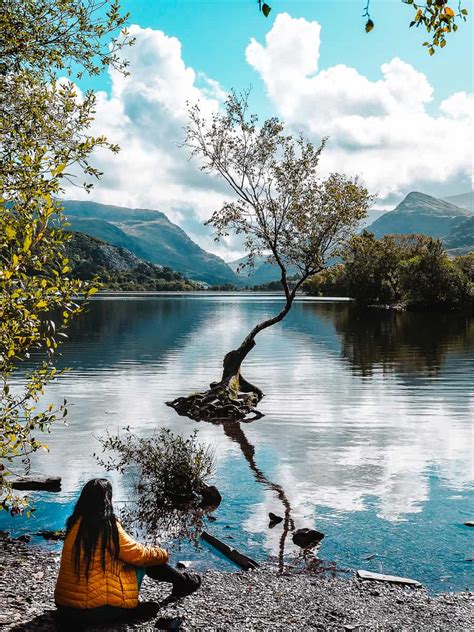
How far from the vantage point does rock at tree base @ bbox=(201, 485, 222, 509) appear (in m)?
19.5

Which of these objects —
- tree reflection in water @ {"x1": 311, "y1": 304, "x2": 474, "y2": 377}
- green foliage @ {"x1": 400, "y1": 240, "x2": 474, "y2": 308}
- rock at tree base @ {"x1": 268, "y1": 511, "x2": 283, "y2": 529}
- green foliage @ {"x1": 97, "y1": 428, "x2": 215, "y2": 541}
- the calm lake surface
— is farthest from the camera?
green foliage @ {"x1": 400, "y1": 240, "x2": 474, "y2": 308}

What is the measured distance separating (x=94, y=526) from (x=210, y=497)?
32.9 feet

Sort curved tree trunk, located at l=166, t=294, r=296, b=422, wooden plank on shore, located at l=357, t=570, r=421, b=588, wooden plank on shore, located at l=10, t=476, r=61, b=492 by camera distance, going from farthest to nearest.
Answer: curved tree trunk, located at l=166, t=294, r=296, b=422 → wooden plank on shore, located at l=10, t=476, r=61, b=492 → wooden plank on shore, located at l=357, t=570, r=421, b=588

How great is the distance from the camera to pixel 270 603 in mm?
12438

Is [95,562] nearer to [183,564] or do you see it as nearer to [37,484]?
[183,564]

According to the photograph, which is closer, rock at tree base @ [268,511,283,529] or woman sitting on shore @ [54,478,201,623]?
woman sitting on shore @ [54,478,201,623]

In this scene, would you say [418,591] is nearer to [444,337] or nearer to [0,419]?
[0,419]

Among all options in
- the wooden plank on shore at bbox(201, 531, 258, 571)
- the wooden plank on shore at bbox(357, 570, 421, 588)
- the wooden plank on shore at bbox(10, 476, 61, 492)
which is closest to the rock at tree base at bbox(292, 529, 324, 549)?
the wooden plank on shore at bbox(201, 531, 258, 571)

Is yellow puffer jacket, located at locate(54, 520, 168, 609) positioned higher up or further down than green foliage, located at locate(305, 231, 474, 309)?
further down

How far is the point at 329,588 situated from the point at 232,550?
296cm

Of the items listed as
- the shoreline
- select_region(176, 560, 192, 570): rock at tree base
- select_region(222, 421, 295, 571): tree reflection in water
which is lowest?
select_region(222, 421, 295, 571): tree reflection in water

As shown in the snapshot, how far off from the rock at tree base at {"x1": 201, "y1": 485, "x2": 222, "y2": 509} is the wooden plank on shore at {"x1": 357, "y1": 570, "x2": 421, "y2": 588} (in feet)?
21.7

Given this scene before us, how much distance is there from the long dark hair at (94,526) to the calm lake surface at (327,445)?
5340 millimetres

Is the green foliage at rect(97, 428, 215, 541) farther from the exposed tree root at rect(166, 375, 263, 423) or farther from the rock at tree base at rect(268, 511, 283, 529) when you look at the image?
the exposed tree root at rect(166, 375, 263, 423)
